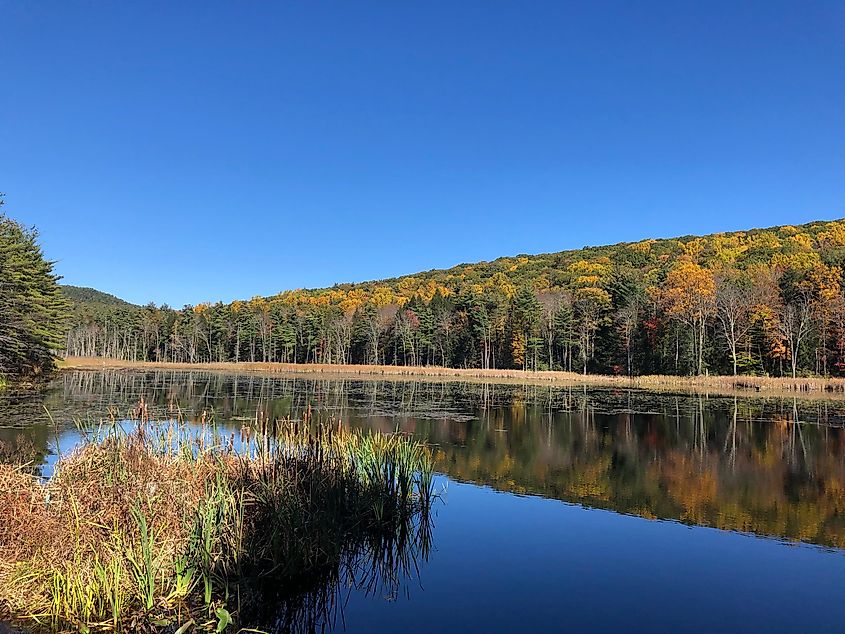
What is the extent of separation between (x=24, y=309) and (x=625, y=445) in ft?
107

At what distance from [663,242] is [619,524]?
92549 millimetres

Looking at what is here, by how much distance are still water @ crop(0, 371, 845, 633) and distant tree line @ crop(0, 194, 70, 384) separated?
951 centimetres

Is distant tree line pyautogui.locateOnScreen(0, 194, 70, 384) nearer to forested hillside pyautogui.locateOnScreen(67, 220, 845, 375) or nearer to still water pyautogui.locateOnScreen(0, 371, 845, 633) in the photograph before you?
still water pyautogui.locateOnScreen(0, 371, 845, 633)

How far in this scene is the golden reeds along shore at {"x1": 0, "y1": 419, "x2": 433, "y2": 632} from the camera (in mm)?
4891

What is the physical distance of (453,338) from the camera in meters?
75.0

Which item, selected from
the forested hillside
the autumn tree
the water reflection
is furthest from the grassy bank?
the water reflection

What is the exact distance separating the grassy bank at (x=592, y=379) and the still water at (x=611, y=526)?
20.4 meters

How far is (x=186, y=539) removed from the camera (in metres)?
5.61

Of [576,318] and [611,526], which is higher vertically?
[576,318]

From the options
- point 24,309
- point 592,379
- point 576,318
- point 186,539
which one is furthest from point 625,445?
point 576,318

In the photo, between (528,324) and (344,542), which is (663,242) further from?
(344,542)

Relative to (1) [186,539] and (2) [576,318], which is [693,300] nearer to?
(2) [576,318]

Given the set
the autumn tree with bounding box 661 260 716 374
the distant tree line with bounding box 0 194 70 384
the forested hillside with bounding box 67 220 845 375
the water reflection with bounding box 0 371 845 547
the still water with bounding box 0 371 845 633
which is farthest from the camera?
the autumn tree with bounding box 661 260 716 374

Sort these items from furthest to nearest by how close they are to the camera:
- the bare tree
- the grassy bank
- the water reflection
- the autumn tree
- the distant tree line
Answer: the autumn tree
the bare tree
the grassy bank
the distant tree line
the water reflection
